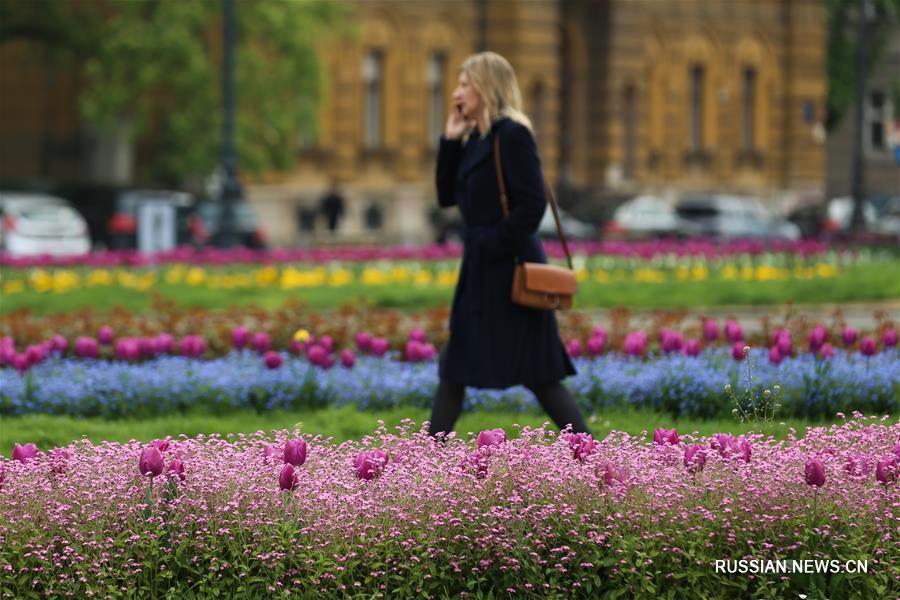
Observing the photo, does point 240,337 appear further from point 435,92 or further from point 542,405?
point 435,92

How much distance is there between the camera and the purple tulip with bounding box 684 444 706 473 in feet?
24.3

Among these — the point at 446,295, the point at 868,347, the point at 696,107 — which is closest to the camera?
the point at 868,347

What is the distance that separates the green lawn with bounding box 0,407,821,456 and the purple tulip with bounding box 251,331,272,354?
1.44 m

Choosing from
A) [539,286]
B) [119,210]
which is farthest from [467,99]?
[119,210]

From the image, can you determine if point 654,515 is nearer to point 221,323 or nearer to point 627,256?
point 221,323

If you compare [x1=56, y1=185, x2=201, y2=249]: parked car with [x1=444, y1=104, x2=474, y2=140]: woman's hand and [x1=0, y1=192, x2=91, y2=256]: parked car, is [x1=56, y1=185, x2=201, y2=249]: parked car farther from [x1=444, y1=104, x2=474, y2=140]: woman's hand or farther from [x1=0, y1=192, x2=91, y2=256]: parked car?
[x1=444, y1=104, x2=474, y2=140]: woman's hand

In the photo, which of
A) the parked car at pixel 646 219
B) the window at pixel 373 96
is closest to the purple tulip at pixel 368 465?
the parked car at pixel 646 219

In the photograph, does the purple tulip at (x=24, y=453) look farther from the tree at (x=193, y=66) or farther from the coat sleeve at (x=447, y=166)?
the tree at (x=193, y=66)

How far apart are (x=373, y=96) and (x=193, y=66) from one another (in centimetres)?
1293

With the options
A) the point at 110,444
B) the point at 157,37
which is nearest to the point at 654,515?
the point at 110,444

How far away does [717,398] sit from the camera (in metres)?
11.4

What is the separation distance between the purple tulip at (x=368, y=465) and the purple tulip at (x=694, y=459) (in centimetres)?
114

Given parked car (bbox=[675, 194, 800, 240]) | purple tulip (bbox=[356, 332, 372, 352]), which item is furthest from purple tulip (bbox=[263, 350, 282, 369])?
parked car (bbox=[675, 194, 800, 240])

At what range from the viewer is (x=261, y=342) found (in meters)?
13.2
